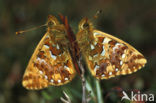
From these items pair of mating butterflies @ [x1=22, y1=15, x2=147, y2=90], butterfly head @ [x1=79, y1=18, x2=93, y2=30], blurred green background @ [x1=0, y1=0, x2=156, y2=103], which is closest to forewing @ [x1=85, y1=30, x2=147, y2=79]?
pair of mating butterflies @ [x1=22, y1=15, x2=147, y2=90]

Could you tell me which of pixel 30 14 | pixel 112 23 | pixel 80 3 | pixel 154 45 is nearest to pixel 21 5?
pixel 30 14

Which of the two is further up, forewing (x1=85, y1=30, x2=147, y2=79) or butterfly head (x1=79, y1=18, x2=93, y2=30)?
butterfly head (x1=79, y1=18, x2=93, y2=30)

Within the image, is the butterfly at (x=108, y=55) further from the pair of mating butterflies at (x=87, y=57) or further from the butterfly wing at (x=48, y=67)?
the butterfly wing at (x=48, y=67)

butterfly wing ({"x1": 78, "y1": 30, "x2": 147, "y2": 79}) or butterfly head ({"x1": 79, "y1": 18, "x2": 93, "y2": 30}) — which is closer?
butterfly head ({"x1": 79, "y1": 18, "x2": 93, "y2": 30})

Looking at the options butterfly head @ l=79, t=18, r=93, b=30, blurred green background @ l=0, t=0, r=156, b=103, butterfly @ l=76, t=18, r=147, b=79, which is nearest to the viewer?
butterfly head @ l=79, t=18, r=93, b=30

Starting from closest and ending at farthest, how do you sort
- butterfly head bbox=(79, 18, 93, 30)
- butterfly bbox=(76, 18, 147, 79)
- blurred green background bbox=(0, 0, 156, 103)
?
butterfly head bbox=(79, 18, 93, 30) < butterfly bbox=(76, 18, 147, 79) < blurred green background bbox=(0, 0, 156, 103)

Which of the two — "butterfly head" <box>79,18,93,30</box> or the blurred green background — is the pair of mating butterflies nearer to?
"butterfly head" <box>79,18,93,30</box>

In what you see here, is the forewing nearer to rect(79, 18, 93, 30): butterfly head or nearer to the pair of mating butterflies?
the pair of mating butterflies

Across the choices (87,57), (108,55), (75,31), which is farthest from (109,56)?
(75,31)
